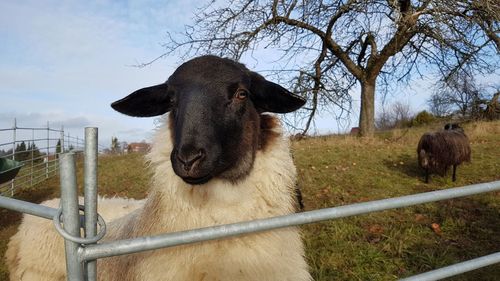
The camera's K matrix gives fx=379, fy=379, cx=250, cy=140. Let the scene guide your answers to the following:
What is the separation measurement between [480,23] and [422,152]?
7.86m

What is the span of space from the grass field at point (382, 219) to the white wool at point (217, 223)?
222 centimetres

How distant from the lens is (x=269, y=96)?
266 cm

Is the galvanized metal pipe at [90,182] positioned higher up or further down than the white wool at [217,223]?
higher up

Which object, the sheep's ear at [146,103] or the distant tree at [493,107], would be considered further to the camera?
the distant tree at [493,107]

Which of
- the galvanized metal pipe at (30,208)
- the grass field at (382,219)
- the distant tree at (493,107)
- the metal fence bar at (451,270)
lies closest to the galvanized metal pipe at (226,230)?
the galvanized metal pipe at (30,208)

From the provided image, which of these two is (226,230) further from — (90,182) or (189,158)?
(189,158)

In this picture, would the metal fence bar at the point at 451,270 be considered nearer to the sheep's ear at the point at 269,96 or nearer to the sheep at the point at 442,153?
the sheep's ear at the point at 269,96

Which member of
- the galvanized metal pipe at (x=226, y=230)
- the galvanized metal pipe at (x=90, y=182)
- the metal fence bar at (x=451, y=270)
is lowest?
the metal fence bar at (x=451, y=270)

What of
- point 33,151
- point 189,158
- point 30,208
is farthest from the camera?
point 33,151

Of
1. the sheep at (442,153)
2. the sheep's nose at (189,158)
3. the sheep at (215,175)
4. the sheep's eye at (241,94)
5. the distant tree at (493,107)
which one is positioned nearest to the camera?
the sheep's nose at (189,158)

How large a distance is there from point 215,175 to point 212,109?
39 centimetres

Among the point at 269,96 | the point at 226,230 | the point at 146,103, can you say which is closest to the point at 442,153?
the point at 269,96

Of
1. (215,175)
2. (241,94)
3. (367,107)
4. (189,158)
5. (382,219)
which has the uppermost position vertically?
(367,107)

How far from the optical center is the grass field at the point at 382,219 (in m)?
4.57
